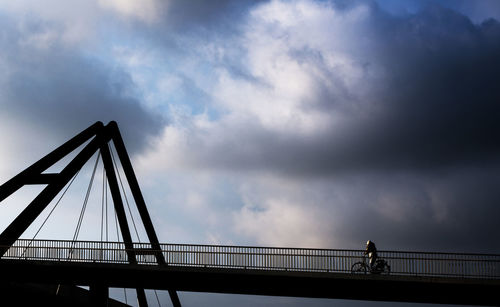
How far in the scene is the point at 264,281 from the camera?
134 ft

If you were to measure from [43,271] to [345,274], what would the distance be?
21.6 meters

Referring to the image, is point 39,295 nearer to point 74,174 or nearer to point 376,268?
point 74,174

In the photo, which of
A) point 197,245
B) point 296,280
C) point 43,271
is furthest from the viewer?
point 43,271

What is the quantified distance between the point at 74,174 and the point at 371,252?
26363 millimetres

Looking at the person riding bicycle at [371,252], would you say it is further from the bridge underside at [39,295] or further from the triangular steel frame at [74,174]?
the bridge underside at [39,295]

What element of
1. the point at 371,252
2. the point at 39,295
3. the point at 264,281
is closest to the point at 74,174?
the point at 39,295

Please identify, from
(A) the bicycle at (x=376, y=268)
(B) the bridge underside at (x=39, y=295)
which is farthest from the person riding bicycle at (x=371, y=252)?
(B) the bridge underside at (x=39, y=295)

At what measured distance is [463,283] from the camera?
37656 mm

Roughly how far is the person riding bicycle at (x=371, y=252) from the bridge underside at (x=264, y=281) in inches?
34.8

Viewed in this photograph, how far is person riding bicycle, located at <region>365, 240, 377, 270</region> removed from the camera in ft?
127

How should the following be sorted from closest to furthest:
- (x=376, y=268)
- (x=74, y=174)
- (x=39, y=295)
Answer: (x=376, y=268) < (x=74, y=174) < (x=39, y=295)

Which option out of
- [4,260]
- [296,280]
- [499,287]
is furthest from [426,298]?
[4,260]

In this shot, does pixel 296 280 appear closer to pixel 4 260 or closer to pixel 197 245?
pixel 197 245

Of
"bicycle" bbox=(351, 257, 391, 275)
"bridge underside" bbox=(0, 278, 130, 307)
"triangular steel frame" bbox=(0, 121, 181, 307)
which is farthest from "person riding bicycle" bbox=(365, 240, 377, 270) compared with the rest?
"bridge underside" bbox=(0, 278, 130, 307)
